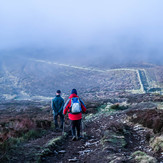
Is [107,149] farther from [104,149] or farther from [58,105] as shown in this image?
[58,105]

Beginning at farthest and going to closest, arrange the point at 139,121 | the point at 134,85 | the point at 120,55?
1. the point at 120,55
2. the point at 134,85
3. the point at 139,121

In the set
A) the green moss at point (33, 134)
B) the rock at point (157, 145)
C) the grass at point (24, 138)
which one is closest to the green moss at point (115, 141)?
the rock at point (157, 145)

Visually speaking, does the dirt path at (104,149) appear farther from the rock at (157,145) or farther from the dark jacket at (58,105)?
the dark jacket at (58,105)

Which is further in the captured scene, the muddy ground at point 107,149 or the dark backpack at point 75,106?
the dark backpack at point 75,106

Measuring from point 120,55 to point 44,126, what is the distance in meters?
86.7

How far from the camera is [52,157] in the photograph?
5793mm

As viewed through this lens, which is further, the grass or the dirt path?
the grass

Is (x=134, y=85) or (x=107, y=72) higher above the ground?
(x=107, y=72)

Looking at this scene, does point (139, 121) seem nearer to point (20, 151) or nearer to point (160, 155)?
point (160, 155)

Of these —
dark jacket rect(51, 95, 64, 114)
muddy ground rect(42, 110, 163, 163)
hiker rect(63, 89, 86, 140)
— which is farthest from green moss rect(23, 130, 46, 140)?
hiker rect(63, 89, 86, 140)

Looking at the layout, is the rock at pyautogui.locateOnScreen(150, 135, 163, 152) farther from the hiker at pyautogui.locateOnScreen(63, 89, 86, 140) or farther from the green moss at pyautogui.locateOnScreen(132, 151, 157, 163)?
the hiker at pyautogui.locateOnScreen(63, 89, 86, 140)

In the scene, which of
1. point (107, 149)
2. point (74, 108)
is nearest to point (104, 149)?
point (107, 149)

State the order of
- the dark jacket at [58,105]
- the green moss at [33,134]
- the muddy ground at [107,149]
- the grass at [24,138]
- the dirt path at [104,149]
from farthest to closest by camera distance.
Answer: the dark jacket at [58,105], the green moss at [33,134], the grass at [24,138], the dirt path at [104,149], the muddy ground at [107,149]

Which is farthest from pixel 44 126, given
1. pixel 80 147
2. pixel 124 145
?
pixel 124 145
